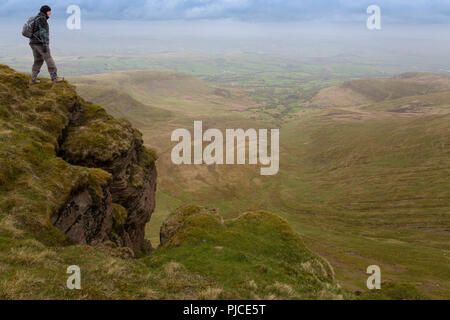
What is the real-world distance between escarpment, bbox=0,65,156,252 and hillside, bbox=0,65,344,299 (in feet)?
0.41

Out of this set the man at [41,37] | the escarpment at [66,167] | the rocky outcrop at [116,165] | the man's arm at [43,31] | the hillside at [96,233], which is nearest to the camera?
the hillside at [96,233]

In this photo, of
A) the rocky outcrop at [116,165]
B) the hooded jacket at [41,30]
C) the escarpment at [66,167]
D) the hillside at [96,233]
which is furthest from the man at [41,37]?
the rocky outcrop at [116,165]

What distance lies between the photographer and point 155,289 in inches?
647

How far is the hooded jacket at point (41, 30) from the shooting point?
28992mm

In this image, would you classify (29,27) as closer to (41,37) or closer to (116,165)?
(41,37)

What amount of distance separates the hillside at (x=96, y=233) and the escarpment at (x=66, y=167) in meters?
0.12

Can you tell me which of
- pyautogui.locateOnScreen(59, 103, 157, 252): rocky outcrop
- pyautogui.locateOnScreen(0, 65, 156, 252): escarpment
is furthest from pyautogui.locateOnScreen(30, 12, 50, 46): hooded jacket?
pyautogui.locateOnScreen(59, 103, 157, 252): rocky outcrop

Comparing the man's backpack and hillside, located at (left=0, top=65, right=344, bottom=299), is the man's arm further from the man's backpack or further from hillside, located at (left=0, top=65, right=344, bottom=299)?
hillside, located at (left=0, top=65, right=344, bottom=299)

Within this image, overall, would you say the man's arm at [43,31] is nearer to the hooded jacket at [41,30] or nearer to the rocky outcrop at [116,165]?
the hooded jacket at [41,30]
